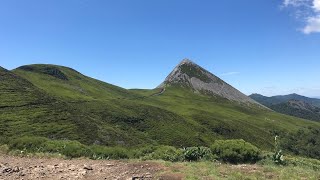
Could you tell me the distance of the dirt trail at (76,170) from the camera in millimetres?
21672

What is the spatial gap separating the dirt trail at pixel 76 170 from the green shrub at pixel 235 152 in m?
6.64

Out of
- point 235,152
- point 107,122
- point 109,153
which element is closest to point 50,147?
point 109,153

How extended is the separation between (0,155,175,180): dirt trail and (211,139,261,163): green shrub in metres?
6.64

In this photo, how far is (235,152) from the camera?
28641 millimetres

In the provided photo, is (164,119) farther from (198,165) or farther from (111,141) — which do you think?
(198,165)

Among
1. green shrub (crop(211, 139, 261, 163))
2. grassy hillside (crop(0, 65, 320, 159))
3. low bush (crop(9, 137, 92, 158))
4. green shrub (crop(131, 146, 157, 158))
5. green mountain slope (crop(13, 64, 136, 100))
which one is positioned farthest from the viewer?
green mountain slope (crop(13, 64, 136, 100))

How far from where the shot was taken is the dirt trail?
71.1ft

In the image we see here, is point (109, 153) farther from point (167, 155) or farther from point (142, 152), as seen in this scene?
point (167, 155)

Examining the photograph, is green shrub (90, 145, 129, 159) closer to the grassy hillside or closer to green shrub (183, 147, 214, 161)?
green shrub (183, 147, 214, 161)

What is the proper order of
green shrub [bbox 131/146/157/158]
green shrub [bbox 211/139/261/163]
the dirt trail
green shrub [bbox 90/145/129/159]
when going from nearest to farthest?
1. the dirt trail
2. green shrub [bbox 211/139/261/163]
3. green shrub [bbox 90/145/129/159]
4. green shrub [bbox 131/146/157/158]

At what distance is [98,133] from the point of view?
73.1 meters

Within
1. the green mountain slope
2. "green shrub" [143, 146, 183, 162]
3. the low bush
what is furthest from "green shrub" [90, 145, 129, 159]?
the green mountain slope

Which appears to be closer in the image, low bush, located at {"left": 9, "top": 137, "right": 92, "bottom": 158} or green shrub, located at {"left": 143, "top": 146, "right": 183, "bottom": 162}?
green shrub, located at {"left": 143, "top": 146, "right": 183, "bottom": 162}

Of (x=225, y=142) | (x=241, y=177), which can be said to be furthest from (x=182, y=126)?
(x=241, y=177)
